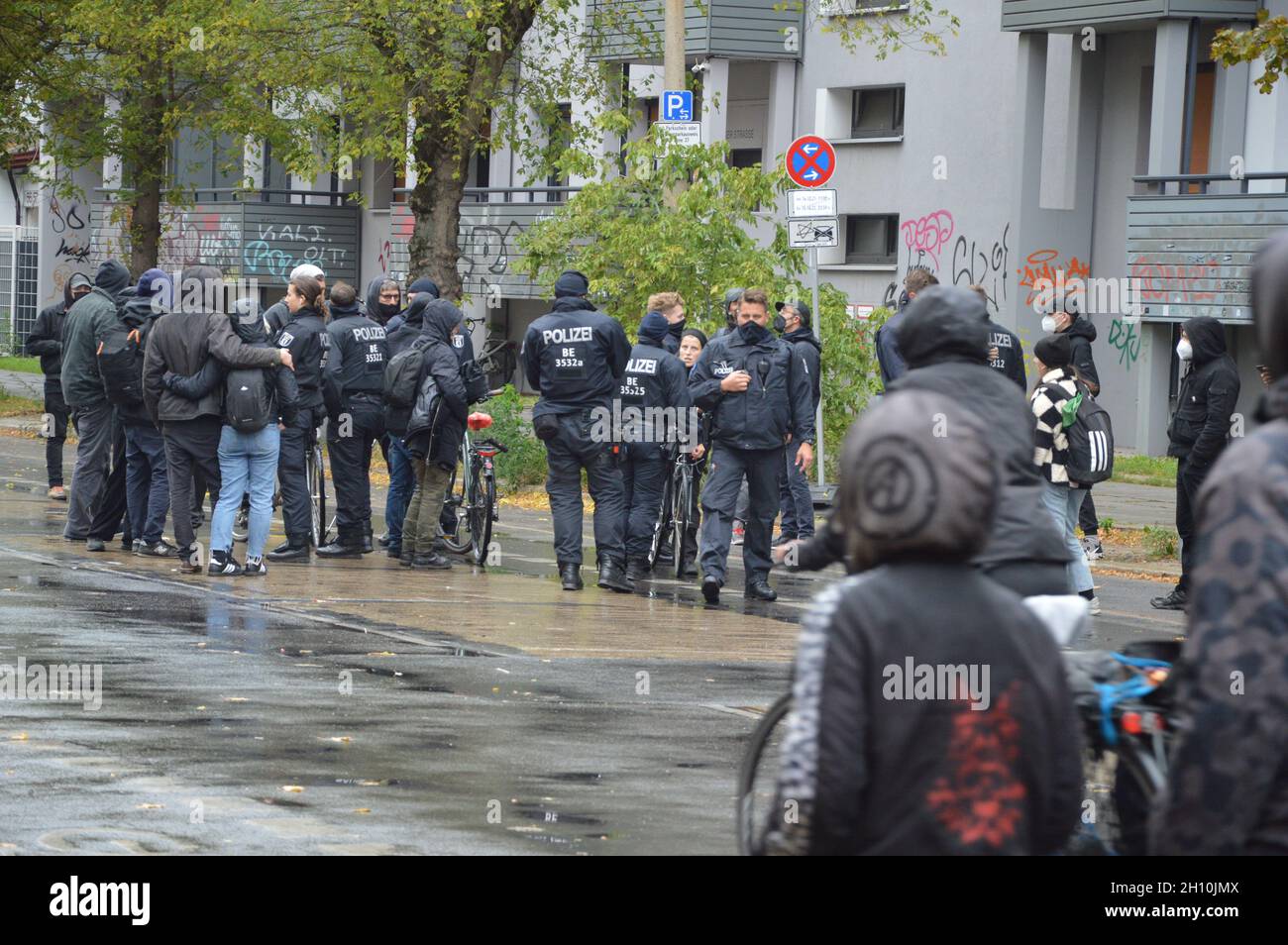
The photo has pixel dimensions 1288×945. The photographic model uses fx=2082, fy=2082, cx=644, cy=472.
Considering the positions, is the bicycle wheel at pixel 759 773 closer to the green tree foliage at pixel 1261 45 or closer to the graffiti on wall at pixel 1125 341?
the green tree foliage at pixel 1261 45

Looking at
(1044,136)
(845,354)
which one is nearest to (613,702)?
(845,354)

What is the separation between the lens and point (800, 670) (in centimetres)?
362

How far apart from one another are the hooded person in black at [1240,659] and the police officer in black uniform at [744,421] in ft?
31.8

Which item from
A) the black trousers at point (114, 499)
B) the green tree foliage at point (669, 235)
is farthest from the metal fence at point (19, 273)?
the black trousers at point (114, 499)

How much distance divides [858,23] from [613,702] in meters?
17.4

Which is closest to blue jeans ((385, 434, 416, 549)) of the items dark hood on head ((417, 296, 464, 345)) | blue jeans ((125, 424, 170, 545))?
dark hood on head ((417, 296, 464, 345))

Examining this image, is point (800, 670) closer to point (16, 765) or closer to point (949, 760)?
point (949, 760)

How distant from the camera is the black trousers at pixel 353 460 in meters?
15.5

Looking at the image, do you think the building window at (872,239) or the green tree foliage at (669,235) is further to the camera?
the building window at (872,239)

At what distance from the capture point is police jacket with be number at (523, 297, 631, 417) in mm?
13695

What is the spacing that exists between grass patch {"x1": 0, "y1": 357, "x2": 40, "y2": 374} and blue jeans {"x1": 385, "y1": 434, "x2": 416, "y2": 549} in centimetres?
3160

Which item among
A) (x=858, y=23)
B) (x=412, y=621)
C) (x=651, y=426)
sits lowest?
(x=412, y=621)

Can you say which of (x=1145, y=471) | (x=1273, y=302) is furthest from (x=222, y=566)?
(x=1145, y=471)

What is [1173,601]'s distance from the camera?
1403cm
